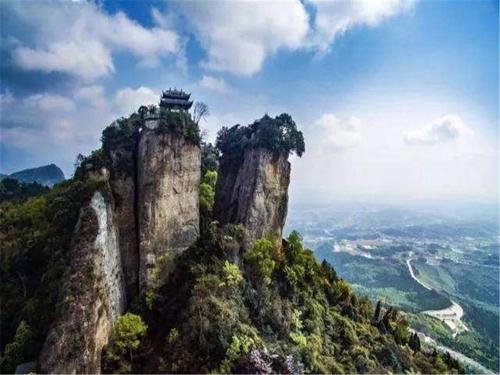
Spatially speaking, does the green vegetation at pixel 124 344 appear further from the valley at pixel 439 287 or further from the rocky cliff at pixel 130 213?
the valley at pixel 439 287

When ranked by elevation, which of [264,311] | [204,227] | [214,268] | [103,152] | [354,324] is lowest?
[354,324]

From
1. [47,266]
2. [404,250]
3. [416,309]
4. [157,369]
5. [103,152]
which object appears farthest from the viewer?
[404,250]

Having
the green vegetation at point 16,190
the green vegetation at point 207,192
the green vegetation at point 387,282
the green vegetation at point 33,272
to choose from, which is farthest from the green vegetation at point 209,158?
the green vegetation at point 387,282

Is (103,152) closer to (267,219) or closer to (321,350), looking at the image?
(267,219)

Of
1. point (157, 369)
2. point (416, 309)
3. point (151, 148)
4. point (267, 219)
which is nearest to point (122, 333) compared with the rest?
point (157, 369)

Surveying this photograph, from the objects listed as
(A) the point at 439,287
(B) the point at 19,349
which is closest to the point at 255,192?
(B) the point at 19,349

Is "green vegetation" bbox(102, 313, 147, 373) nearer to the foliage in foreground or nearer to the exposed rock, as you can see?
the foliage in foreground

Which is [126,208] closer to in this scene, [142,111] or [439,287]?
[142,111]
